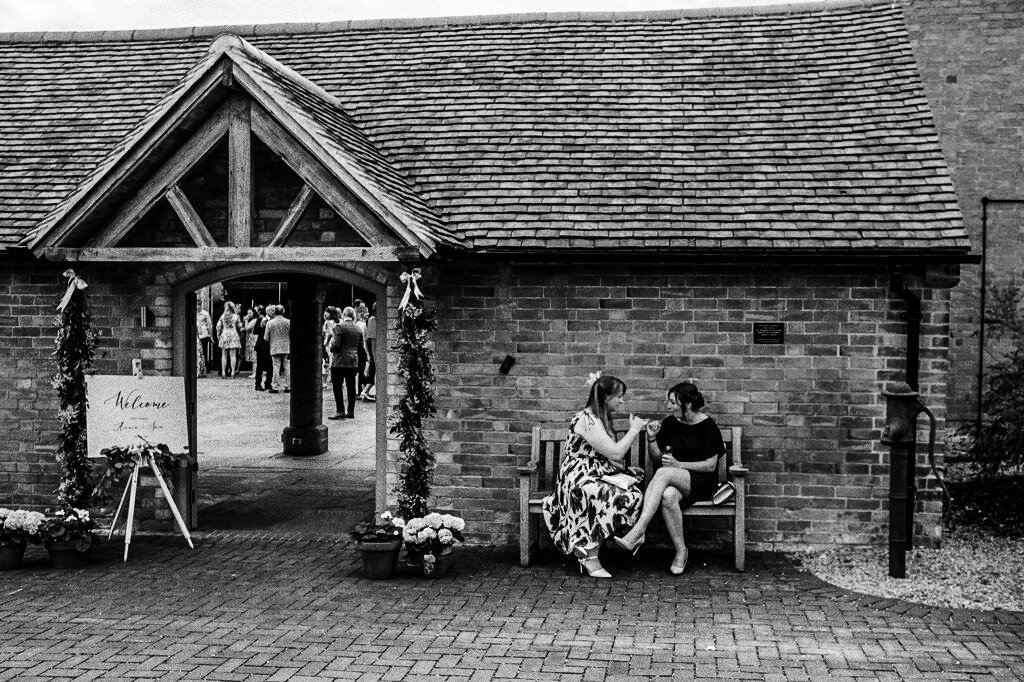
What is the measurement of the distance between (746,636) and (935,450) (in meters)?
3.48

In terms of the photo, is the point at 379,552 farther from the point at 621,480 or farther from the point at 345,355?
the point at 345,355

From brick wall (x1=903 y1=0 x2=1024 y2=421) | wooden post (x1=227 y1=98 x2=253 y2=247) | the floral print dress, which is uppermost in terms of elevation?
→ brick wall (x1=903 y1=0 x2=1024 y2=421)

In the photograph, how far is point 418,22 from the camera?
12.8 metres

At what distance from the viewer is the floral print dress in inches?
313

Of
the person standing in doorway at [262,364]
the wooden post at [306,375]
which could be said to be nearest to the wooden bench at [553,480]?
the wooden post at [306,375]

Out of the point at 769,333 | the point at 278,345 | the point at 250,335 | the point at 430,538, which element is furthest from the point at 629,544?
the point at 250,335

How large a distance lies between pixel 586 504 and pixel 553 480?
2.86 ft

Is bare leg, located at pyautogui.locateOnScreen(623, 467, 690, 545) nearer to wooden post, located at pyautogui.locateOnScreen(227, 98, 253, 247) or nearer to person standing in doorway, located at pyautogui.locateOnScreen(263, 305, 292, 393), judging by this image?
wooden post, located at pyautogui.locateOnScreen(227, 98, 253, 247)

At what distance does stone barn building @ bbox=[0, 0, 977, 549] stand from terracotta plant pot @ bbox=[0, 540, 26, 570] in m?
1.59

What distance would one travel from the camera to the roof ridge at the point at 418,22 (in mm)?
12188

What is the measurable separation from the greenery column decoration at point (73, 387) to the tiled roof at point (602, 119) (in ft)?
3.79

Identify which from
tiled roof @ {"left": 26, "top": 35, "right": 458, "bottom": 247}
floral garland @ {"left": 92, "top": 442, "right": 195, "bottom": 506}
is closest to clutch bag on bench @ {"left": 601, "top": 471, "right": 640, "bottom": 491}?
tiled roof @ {"left": 26, "top": 35, "right": 458, "bottom": 247}

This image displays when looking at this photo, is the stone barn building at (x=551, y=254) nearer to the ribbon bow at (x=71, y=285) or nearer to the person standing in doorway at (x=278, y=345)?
the ribbon bow at (x=71, y=285)

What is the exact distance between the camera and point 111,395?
8.70 metres
